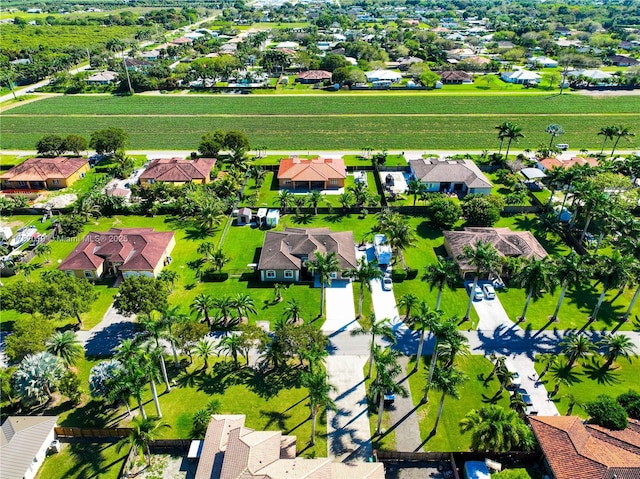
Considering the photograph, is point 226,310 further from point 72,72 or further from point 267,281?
point 72,72

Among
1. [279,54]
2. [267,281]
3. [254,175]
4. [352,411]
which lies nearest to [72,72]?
[279,54]

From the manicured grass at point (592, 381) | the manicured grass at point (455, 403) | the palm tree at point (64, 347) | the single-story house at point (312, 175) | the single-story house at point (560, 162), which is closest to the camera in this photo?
the manicured grass at point (455, 403)

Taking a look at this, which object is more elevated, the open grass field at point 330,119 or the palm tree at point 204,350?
the palm tree at point 204,350

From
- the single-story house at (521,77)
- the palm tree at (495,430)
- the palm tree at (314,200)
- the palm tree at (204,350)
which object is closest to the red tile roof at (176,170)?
the palm tree at (314,200)

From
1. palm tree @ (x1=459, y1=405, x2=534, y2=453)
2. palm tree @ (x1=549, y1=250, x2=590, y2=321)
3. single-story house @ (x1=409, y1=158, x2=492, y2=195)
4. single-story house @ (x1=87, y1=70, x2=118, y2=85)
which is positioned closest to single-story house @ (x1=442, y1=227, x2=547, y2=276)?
palm tree @ (x1=549, y1=250, x2=590, y2=321)

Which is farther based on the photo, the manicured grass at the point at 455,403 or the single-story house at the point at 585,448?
the manicured grass at the point at 455,403

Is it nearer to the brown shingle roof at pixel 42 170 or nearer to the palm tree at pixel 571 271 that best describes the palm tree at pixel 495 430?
the palm tree at pixel 571 271

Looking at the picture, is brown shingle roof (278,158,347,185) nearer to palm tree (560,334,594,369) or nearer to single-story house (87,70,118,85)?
palm tree (560,334,594,369)

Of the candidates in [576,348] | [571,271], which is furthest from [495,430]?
[571,271]
